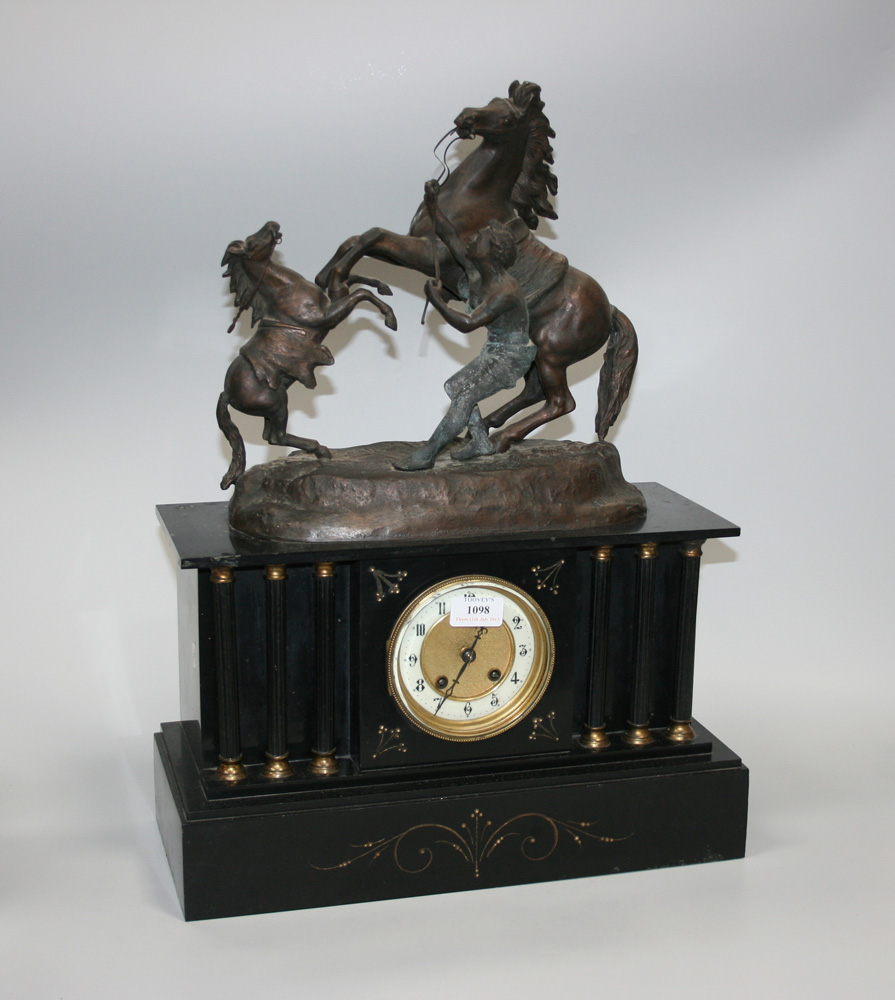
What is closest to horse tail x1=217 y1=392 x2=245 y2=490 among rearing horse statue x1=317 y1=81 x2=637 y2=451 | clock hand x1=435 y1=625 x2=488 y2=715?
rearing horse statue x1=317 y1=81 x2=637 y2=451

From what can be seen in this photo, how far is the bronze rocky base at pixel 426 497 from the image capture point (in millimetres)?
3711

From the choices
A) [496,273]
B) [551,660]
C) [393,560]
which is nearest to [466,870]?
[551,660]

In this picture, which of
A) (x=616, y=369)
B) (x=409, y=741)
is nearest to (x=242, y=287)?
(x=616, y=369)

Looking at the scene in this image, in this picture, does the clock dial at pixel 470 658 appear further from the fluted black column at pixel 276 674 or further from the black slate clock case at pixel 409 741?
the fluted black column at pixel 276 674

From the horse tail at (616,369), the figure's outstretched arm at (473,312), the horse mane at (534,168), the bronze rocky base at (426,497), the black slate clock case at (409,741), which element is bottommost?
the black slate clock case at (409,741)

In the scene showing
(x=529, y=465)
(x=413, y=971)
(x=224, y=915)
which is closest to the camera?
(x=413, y=971)

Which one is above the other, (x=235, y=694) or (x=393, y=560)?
(x=393, y=560)

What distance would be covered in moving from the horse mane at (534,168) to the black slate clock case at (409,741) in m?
0.94

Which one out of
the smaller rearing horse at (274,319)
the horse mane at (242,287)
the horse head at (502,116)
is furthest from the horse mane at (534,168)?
the horse mane at (242,287)

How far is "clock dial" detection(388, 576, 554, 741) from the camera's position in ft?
12.2

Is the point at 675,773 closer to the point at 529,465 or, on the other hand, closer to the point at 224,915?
the point at 529,465

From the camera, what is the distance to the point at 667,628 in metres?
3.99

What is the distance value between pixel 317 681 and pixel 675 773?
3.37 feet

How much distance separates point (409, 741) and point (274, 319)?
3.84ft
